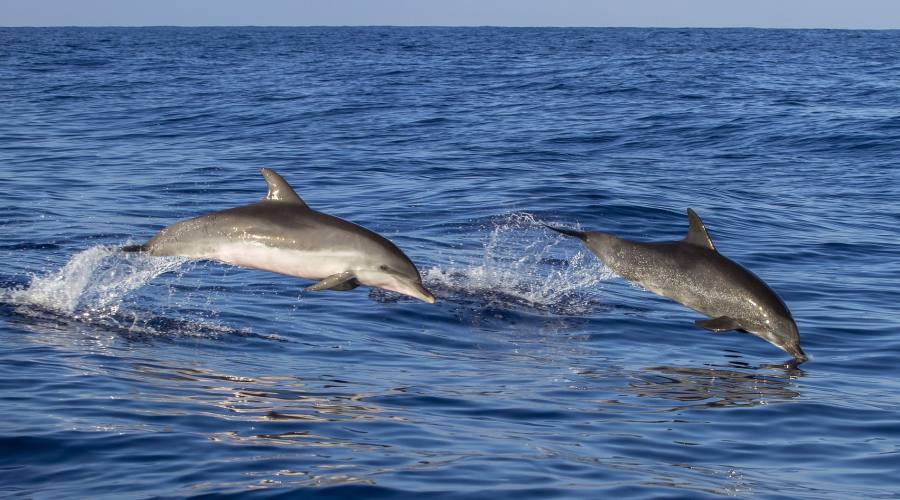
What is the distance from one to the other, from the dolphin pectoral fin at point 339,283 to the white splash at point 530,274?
3218 millimetres

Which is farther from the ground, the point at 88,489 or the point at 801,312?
the point at 88,489

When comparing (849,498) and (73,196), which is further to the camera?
(73,196)

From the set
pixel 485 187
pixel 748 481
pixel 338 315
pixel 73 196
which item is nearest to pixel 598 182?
pixel 485 187

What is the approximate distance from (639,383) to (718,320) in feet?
2.50

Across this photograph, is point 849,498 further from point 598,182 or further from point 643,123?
point 643,123

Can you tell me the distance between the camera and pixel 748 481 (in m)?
6.66

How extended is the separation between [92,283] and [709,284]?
5.55m

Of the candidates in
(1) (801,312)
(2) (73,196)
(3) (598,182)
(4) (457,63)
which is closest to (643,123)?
(3) (598,182)

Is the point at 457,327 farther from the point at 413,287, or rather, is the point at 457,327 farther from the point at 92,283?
the point at 92,283

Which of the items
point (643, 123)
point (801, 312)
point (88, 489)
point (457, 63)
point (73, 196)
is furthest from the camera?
point (457, 63)

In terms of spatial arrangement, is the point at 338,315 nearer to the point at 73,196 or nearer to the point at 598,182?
the point at 73,196

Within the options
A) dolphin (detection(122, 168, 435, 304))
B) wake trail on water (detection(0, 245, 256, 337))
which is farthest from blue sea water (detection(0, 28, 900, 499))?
dolphin (detection(122, 168, 435, 304))

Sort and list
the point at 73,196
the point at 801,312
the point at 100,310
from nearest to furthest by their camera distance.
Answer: the point at 100,310, the point at 801,312, the point at 73,196

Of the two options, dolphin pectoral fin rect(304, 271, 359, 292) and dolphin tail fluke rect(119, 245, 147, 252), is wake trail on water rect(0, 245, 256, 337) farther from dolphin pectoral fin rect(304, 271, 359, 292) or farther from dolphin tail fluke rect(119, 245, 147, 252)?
dolphin pectoral fin rect(304, 271, 359, 292)
